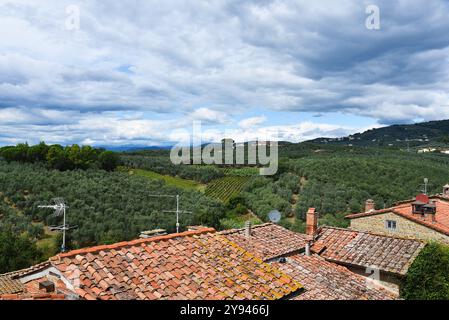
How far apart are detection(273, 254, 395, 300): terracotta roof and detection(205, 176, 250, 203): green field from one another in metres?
39.0

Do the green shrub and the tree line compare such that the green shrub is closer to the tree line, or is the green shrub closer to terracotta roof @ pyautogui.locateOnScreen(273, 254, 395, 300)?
terracotta roof @ pyautogui.locateOnScreen(273, 254, 395, 300)

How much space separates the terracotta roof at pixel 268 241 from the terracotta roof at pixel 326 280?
0.36 meters

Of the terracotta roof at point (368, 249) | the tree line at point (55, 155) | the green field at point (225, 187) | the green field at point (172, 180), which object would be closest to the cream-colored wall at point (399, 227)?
the terracotta roof at point (368, 249)

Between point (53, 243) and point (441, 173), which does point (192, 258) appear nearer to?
point (53, 243)

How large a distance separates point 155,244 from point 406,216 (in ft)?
46.6

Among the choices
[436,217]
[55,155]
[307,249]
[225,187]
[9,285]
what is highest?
[55,155]

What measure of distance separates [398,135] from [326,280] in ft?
463

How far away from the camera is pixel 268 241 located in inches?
489

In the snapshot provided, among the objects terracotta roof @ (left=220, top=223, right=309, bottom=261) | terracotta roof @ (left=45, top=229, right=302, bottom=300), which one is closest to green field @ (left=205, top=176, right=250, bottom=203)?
terracotta roof @ (left=220, top=223, right=309, bottom=261)

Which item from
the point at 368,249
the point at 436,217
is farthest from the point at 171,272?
the point at 436,217

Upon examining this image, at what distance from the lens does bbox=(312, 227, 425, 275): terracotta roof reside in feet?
40.7

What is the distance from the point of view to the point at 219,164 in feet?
237
